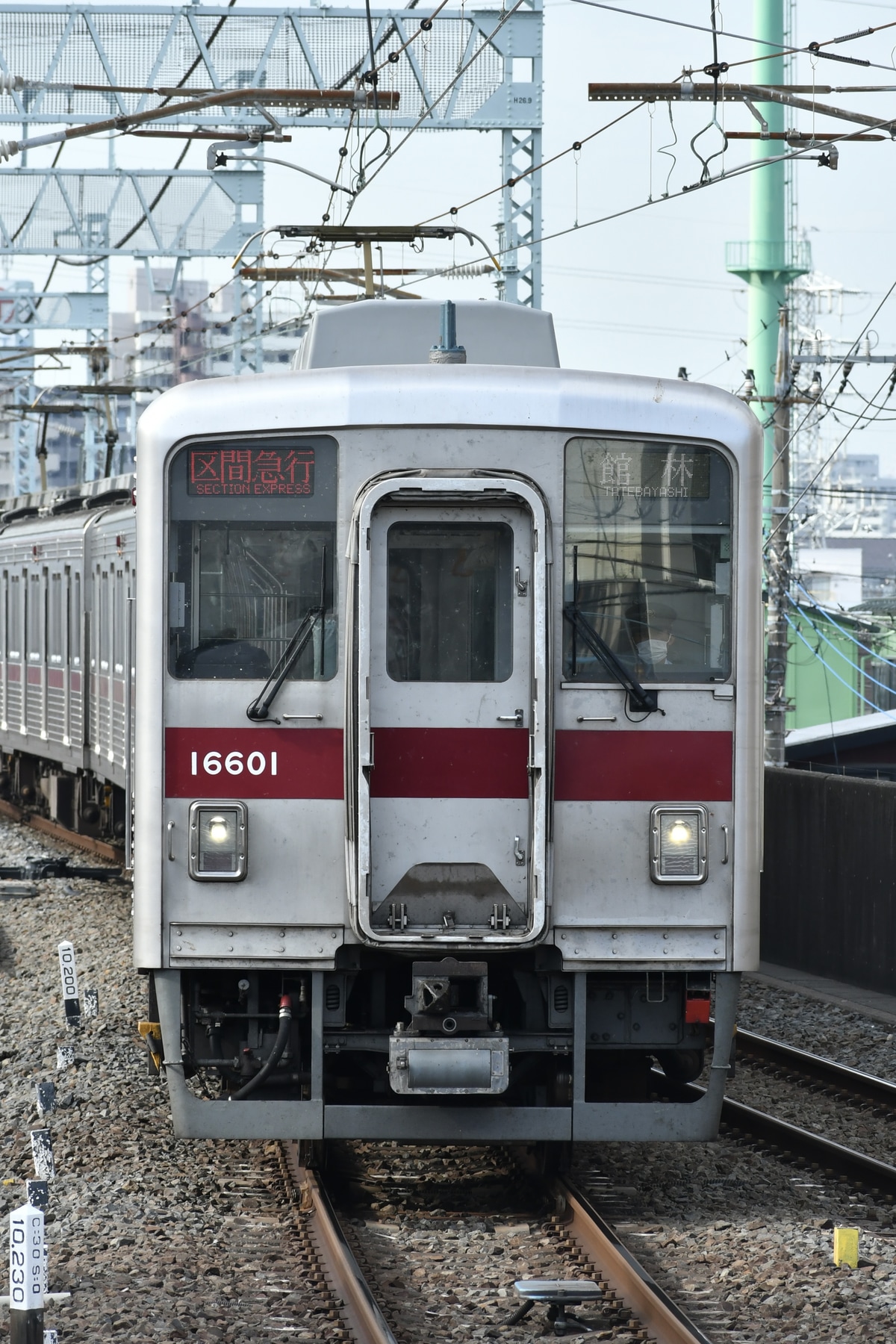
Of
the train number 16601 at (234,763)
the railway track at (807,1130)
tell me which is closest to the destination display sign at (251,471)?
the train number 16601 at (234,763)

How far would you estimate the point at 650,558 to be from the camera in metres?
6.53

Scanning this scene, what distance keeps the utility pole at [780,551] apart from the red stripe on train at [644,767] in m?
13.9

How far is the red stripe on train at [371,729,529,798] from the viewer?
6367 millimetres

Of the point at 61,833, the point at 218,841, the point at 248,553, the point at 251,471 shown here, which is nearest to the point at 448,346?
the point at 251,471

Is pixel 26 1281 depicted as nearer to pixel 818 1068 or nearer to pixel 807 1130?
pixel 807 1130

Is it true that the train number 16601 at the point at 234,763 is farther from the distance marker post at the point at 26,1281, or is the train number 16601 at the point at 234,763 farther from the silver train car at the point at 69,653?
the silver train car at the point at 69,653

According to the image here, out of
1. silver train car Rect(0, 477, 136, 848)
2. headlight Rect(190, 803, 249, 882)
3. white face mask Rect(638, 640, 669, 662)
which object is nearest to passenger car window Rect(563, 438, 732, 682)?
white face mask Rect(638, 640, 669, 662)

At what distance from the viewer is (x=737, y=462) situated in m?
6.57

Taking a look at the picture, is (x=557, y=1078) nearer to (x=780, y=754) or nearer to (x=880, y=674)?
(x=780, y=754)

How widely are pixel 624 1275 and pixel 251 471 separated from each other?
307cm

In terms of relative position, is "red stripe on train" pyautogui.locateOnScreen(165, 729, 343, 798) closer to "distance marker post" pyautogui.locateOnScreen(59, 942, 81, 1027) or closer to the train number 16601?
the train number 16601

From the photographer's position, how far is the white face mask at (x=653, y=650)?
257 inches

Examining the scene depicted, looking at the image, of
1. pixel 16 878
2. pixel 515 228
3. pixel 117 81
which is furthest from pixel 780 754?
pixel 117 81

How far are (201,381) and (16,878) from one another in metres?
10.9
